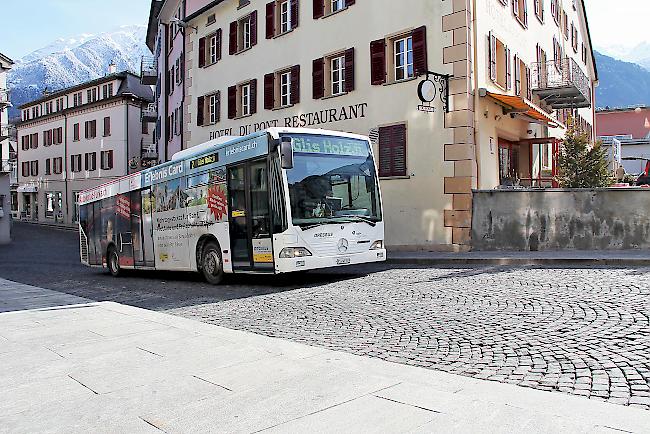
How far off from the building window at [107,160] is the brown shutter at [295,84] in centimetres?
3828

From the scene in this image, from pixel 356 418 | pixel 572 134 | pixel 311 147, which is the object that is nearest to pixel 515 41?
pixel 572 134

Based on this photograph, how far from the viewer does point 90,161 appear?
59.4m

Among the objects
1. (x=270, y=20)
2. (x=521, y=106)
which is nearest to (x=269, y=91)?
(x=270, y=20)

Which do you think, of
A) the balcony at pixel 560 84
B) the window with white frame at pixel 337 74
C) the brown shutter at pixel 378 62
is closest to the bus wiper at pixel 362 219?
the brown shutter at pixel 378 62

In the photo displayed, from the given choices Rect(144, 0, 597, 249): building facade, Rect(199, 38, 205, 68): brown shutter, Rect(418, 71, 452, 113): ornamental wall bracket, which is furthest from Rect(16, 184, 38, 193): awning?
Rect(418, 71, 452, 113): ornamental wall bracket

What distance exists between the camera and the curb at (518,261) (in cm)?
1334

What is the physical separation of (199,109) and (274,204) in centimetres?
1968

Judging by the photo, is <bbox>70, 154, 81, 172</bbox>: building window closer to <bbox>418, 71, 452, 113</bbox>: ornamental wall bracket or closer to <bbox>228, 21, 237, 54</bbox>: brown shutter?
<bbox>228, 21, 237, 54</bbox>: brown shutter

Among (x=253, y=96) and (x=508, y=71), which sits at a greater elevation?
(x=253, y=96)

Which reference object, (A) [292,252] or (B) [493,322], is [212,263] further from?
(B) [493,322]

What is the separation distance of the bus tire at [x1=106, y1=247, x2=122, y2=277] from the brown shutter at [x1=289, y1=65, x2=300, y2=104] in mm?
8741

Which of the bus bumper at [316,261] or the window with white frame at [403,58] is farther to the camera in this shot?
the window with white frame at [403,58]

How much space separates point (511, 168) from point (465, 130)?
207 inches

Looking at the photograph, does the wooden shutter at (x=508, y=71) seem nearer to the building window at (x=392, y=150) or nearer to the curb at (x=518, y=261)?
the building window at (x=392, y=150)
